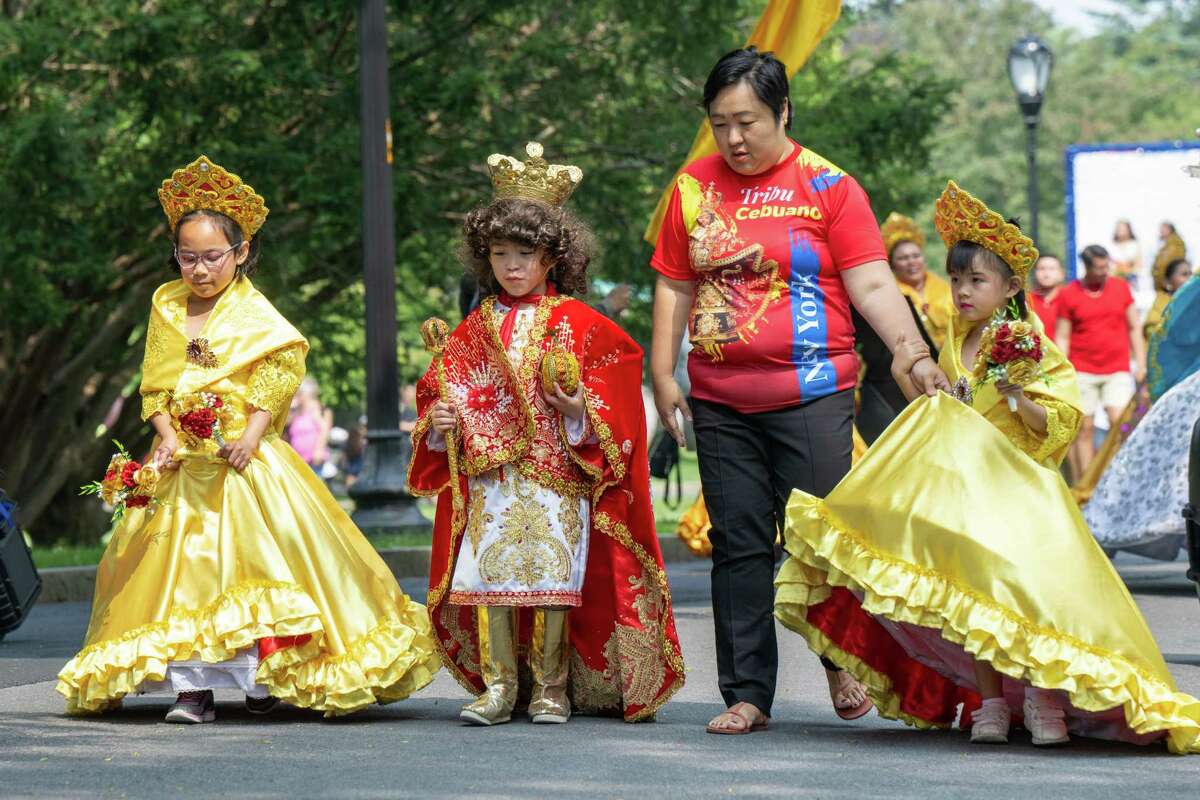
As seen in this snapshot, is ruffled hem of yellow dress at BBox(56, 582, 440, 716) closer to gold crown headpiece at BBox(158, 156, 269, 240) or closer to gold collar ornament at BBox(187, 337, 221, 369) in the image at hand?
gold collar ornament at BBox(187, 337, 221, 369)

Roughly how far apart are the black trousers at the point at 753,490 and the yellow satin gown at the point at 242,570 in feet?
3.34

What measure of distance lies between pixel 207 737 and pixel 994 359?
8.38ft

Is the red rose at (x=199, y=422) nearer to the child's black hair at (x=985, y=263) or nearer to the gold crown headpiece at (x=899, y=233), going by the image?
the child's black hair at (x=985, y=263)

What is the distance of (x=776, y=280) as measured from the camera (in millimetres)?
6621

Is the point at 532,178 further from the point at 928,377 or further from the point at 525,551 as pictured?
the point at 928,377

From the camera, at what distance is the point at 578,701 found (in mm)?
7168

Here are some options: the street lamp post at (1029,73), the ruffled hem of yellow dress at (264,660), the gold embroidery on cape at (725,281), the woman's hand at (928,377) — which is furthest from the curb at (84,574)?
the street lamp post at (1029,73)

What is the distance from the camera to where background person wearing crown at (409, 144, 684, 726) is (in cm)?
690

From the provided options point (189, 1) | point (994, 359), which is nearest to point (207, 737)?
point (994, 359)

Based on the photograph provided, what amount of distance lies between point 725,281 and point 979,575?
3.97 feet

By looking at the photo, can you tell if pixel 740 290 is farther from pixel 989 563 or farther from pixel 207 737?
pixel 207 737

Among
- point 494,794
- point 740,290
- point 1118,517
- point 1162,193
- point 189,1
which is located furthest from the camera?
point 1162,193

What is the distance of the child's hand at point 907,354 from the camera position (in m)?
6.46

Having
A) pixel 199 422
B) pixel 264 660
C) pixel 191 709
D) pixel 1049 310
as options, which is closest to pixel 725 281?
pixel 199 422
